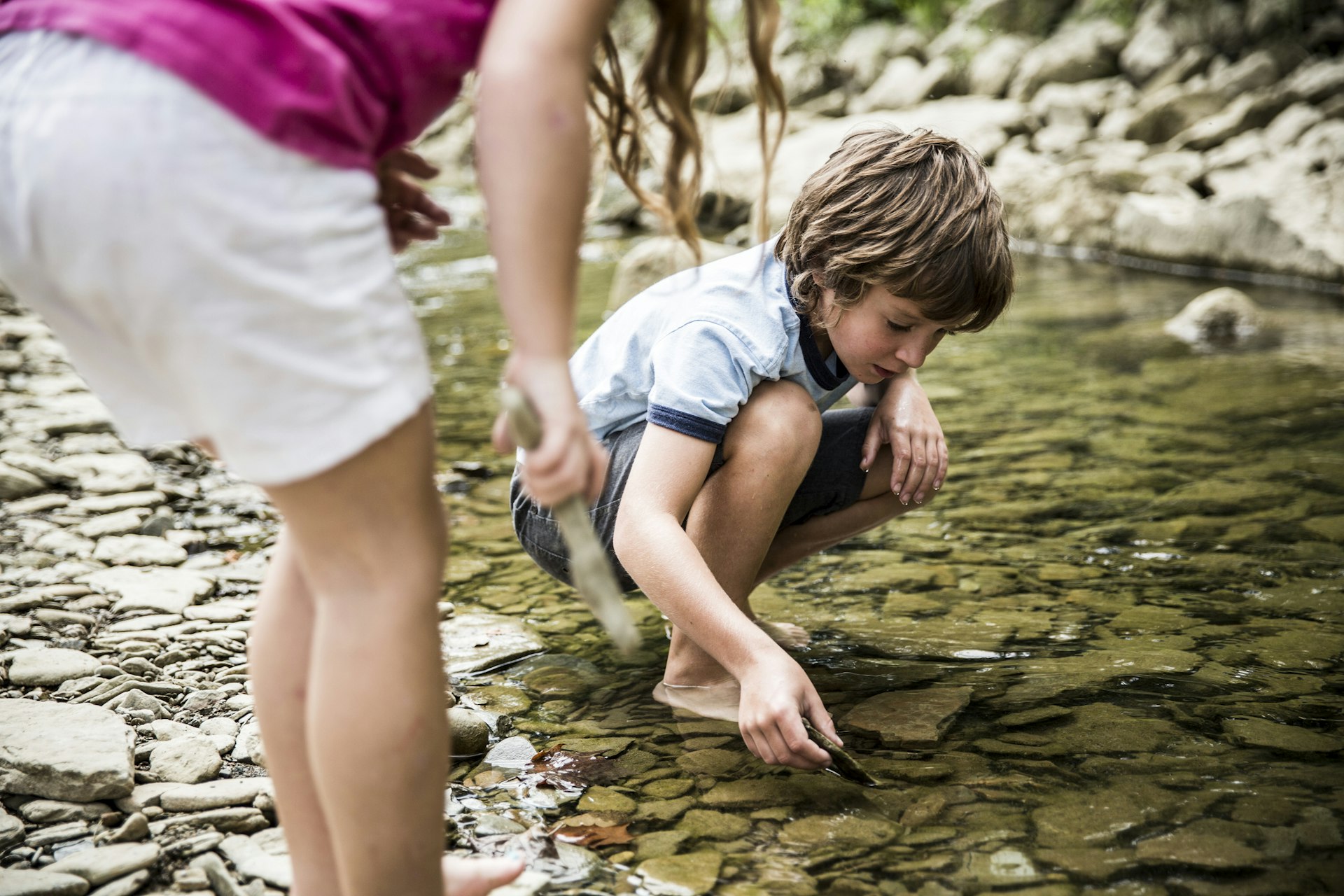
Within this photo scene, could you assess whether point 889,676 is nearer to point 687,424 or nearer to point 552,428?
point 687,424

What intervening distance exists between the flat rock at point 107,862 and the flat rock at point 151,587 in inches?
35.3

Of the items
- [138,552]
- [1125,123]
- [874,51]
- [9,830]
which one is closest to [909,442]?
[9,830]

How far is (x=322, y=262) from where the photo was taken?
36.4 inches

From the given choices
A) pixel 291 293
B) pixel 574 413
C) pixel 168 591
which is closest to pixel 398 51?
pixel 291 293

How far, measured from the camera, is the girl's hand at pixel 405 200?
1204mm

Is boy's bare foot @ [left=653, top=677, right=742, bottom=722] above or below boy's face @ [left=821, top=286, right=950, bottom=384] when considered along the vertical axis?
below

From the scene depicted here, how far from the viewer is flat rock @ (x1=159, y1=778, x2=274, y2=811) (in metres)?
1.57

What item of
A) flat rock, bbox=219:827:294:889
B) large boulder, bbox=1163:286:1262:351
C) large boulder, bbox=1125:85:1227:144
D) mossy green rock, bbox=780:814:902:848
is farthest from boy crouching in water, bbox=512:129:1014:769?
large boulder, bbox=1125:85:1227:144

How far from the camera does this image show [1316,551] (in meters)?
2.42

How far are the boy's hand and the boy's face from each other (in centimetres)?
54

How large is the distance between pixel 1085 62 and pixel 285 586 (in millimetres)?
9706

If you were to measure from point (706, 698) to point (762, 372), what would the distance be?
55 cm

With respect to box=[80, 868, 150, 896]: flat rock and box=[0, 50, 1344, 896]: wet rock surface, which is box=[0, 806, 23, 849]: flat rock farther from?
box=[80, 868, 150, 896]: flat rock

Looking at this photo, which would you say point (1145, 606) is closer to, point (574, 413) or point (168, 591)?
point (574, 413)
